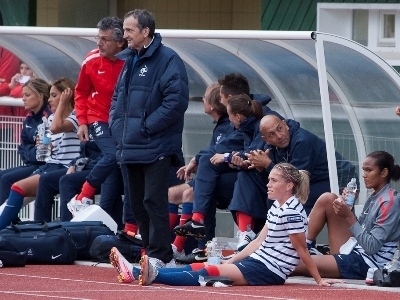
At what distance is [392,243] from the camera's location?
360 inches

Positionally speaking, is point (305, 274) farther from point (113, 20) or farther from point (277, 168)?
point (113, 20)

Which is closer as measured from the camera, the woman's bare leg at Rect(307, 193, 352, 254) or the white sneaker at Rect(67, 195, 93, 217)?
the woman's bare leg at Rect(307, 193, 352, 254)

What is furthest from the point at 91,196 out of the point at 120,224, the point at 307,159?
the point at 307,159

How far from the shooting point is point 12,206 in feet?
39.9

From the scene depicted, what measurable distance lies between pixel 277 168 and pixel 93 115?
301cm

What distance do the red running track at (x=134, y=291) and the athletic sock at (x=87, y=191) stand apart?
2.00 m

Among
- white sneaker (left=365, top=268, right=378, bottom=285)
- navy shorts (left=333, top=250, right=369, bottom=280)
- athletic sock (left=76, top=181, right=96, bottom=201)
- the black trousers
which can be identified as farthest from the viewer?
athletic sock (left=76, top=181, right=96, bottom=201)

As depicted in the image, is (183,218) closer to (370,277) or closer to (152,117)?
(152,117)

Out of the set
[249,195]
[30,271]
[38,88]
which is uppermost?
[38,88]

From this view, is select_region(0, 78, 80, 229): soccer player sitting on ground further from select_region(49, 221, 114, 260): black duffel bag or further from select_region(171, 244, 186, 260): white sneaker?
select_region(171, 244, 186, 260): white sneaker

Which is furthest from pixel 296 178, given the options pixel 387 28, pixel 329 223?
pixel 387 28

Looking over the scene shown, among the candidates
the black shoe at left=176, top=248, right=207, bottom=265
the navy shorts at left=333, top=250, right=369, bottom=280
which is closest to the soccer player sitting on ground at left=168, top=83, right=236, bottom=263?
the black shoe at left=176, top=248, right=207, bottom=265

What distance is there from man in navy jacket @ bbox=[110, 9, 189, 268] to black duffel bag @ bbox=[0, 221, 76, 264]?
4.14ft

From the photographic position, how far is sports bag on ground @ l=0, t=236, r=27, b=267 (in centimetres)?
1018
